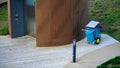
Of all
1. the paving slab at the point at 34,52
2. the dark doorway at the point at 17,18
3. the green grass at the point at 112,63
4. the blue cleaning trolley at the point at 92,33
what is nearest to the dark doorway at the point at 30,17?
the dark doorway at the point at 17,18

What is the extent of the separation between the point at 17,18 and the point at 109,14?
6339mm

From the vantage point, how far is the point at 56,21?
17.2 m

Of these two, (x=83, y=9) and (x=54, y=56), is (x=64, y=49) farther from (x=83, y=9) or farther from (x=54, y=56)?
(x=83, y=9)

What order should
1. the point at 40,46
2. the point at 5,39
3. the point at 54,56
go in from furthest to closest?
the point at 5,39 < the point at 40,46 < the point at 54,56

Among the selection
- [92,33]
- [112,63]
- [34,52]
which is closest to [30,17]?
[34,52]

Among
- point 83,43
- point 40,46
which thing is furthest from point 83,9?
point 40,46

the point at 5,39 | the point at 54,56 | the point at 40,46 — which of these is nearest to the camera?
the point at 54,56

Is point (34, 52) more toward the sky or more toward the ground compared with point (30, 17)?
more toward the ground

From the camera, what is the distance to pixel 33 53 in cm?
1652

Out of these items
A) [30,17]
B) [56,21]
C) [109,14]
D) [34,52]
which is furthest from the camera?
[109,14]

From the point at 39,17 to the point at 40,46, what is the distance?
4.80 feet

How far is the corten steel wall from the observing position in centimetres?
1692

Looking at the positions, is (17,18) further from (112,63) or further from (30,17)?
(112,63)

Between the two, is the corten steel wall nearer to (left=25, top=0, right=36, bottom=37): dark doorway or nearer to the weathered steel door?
(left=25, top=0, right=36, bottom=37): dark doorway
